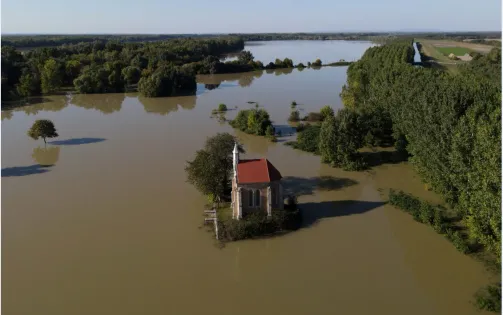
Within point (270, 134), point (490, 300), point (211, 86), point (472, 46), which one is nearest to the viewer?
point (490, 300)

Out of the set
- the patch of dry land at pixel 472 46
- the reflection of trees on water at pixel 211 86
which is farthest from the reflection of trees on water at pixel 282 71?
A: the patch of dry land at pixel 472 46

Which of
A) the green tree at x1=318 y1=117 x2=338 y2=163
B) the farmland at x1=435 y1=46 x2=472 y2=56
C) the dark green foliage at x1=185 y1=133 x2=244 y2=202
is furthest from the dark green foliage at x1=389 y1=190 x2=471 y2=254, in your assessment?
the farmland at x1=435 y1=46 x2=472 y2=56

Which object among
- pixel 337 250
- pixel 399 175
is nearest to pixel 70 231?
pixel 337 250

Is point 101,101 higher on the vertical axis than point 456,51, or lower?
lower

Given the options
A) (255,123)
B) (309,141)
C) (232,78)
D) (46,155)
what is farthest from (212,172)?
(232,78)

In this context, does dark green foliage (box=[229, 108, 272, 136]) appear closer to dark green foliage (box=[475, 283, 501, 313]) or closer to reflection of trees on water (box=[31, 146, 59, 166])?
reflection of trees on water (box=[31, 146, 59, 166])

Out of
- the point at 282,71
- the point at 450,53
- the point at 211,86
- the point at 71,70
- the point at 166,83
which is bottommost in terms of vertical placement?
the point at 211,86

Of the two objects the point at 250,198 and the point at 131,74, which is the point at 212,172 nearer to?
the point at 250,198
